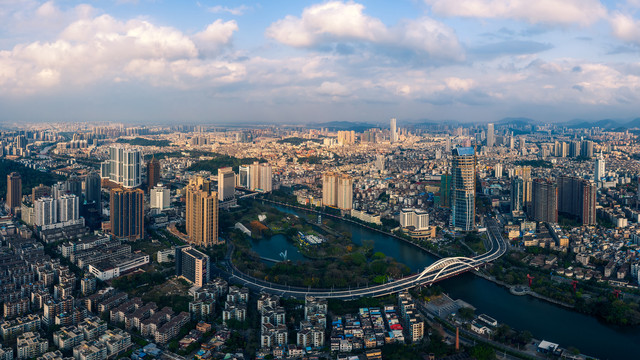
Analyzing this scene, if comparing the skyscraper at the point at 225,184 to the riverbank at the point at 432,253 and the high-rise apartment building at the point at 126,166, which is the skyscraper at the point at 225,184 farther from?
the high-rise apartment building at the point at 126,166

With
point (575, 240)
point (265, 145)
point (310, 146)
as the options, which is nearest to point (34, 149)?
point (265, 145)

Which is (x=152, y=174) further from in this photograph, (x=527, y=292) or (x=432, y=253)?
(x=527, y=292)

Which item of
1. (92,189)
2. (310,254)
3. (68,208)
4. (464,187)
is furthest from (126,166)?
(464,187)

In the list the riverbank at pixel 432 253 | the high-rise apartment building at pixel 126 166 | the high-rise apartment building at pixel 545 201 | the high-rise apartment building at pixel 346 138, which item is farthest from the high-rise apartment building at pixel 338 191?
the high-rise apartment building at pixel 346 138

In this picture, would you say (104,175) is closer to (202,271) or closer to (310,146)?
(202,271)

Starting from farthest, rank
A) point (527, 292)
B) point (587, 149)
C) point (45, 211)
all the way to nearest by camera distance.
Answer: point (587, 149) → point (45, 211) → point (527, 292)

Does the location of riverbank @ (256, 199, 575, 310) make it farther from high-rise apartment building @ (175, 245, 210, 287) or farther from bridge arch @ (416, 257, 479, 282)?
high-rise apartment building @ (175, 245, 210, 287)

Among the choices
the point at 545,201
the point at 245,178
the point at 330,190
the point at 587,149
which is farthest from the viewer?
the point at 587,149
